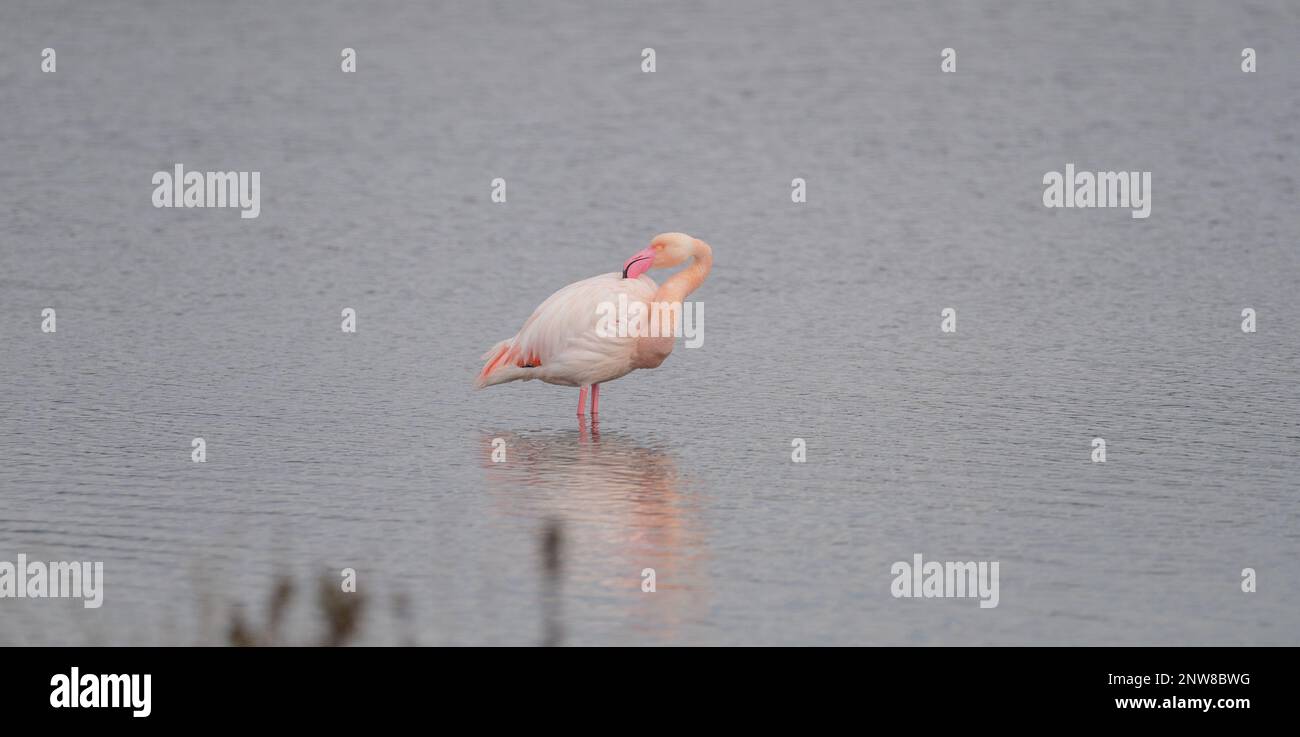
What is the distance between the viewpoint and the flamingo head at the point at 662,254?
13.8m

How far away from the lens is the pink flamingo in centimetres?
1342

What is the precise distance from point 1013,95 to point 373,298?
11.1 metres

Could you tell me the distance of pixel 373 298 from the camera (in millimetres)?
17469

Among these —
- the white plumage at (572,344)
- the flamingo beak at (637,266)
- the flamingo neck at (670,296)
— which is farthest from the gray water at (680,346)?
the flamingo beak at (637,266)

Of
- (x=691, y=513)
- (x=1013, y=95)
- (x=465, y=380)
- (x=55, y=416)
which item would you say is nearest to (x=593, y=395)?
(x=465, y=380)

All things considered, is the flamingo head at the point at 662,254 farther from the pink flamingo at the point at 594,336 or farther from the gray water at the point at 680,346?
the gray water at the point at 680,346

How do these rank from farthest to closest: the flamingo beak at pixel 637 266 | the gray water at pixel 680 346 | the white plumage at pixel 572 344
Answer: the flamingo beak at pixel 637 266, the white plumage at pixel 572 344, the gray water at pixel 680 346

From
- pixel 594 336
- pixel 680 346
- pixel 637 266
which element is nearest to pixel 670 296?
pixel 637 266

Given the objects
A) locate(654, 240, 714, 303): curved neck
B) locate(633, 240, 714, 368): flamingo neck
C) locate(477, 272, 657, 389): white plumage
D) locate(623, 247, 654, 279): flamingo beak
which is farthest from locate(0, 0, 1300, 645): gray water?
locate(623, 247, 654, 279): flamingo beak

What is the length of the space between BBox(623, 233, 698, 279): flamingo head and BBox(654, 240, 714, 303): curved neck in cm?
8

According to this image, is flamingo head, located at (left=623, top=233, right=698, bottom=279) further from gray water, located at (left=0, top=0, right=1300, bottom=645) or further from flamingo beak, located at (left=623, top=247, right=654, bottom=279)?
gray water, located at (left=0, top=0, right=1300, bottom=645)

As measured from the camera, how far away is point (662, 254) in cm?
1390

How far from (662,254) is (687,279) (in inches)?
11.3

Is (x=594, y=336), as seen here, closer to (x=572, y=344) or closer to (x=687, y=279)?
(x=572, y=344)
